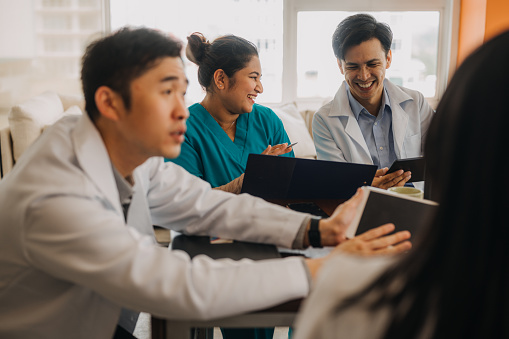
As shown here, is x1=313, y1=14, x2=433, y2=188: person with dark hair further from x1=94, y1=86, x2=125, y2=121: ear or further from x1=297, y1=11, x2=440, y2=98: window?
x1=297, y1=11, x2=440, y2=98: window

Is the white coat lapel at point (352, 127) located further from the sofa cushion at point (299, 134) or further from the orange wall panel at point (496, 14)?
the orange wall panel at point (496, 14)

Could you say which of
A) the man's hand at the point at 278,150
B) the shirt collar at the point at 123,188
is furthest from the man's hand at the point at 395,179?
the shirt collar at the point at 123,188

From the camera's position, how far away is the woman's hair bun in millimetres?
1943

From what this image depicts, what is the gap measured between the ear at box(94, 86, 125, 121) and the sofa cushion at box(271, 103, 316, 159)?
268cm

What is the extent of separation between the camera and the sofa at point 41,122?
3107 mm

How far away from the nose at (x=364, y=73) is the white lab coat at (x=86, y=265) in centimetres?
123

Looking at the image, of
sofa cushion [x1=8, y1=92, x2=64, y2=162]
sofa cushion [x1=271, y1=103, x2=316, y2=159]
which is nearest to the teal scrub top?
sofa cushion [x1=8, y1=92, x2=64, y2=162]

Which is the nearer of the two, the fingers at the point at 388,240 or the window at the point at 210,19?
the fingers at the point at 388,240

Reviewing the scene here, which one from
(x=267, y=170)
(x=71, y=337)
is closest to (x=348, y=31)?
(x=267, y=170)

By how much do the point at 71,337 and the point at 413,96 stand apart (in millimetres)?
1659

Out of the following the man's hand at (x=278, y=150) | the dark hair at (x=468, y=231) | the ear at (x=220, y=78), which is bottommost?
the man's hand at (x=278, y=150)

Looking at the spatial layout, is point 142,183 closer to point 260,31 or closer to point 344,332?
point 344,332

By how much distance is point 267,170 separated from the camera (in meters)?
1.46

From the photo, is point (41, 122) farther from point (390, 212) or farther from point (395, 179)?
point (390, 212)
